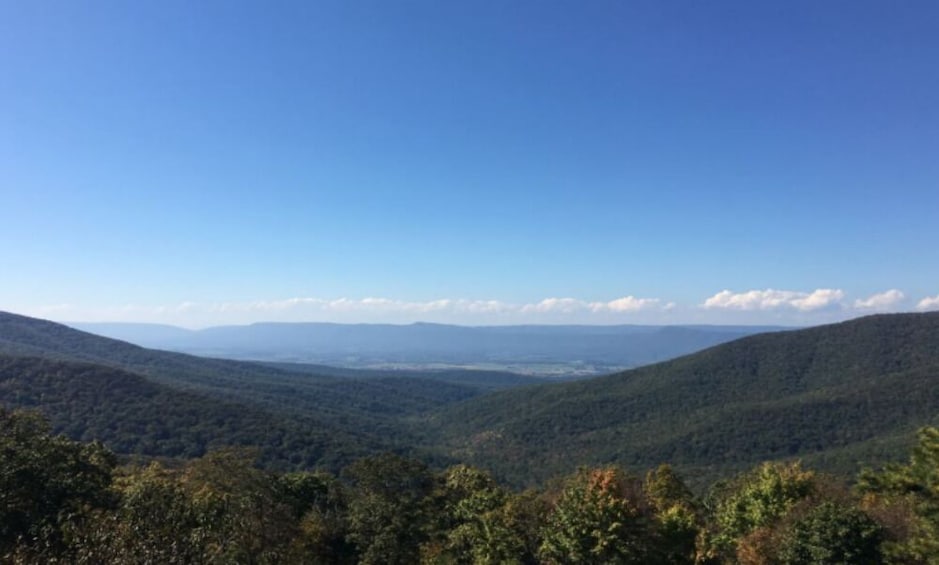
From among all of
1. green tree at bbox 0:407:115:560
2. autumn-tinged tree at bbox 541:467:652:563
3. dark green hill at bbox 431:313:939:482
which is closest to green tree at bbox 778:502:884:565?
autumn-tinged tree at bbox 541:467:652:563

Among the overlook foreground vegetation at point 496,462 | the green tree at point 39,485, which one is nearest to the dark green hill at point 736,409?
the overlook foreground vegetation at point 496,462

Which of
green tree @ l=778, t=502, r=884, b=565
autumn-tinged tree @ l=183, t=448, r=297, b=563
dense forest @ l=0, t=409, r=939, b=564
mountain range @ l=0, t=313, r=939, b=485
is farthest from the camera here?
mountain range @ l=0, t=313, r=939, b=485

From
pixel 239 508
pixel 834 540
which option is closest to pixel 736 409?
pixel 834 540

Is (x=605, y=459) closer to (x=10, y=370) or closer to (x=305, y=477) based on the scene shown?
(x=305, y=477)

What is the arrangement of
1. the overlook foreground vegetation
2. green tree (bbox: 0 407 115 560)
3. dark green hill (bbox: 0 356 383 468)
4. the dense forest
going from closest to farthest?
green tree (bbox: 0 407 115 560) < the dense forest < the overlook foreground vegetation < dark green hill (bbox: 0 356 383 468)

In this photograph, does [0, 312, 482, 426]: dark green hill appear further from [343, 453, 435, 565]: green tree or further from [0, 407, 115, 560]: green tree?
[0, 407, 115, 560]: green tree

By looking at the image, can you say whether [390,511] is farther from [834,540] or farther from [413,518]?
[834,540]
